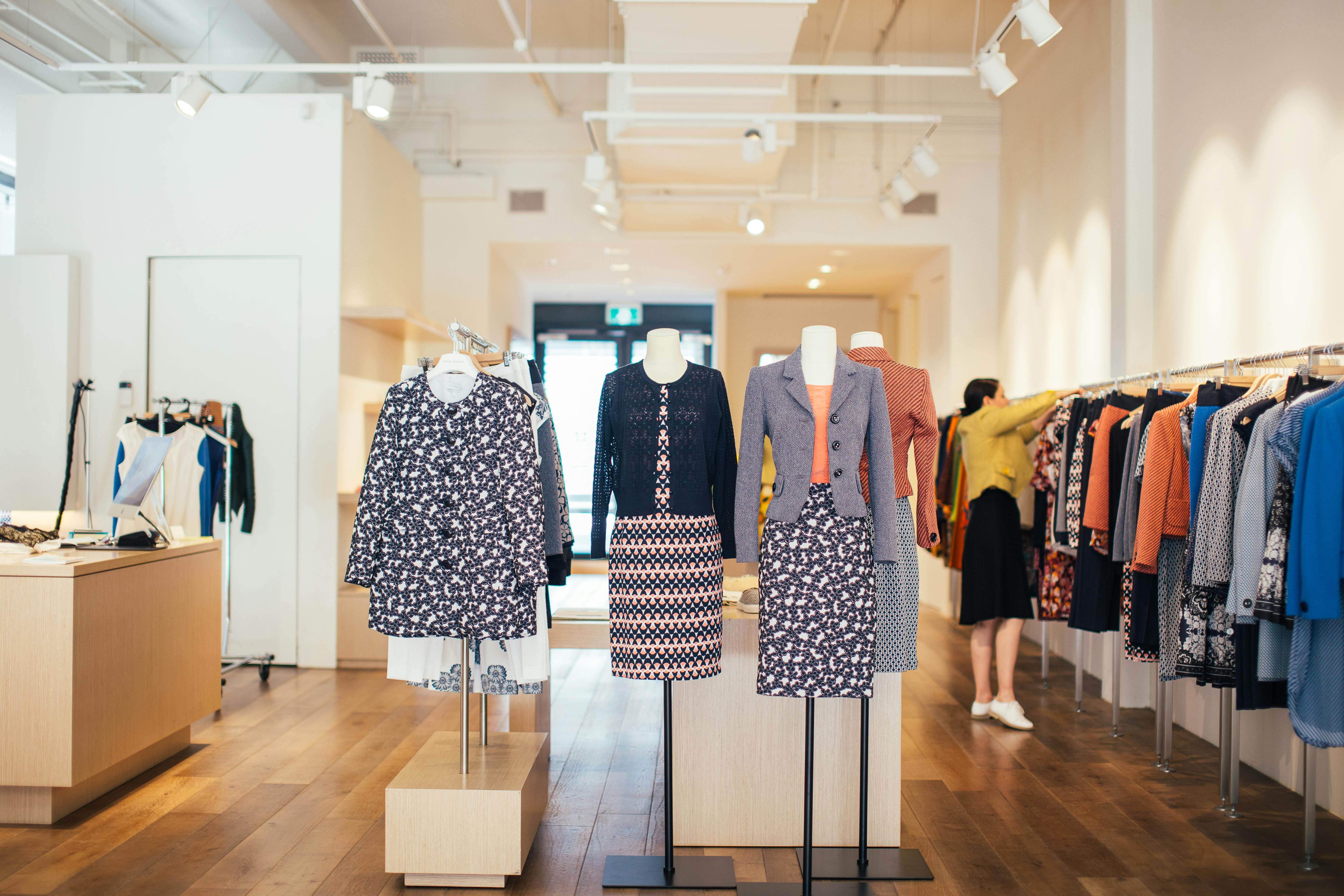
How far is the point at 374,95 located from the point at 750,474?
3.23 m

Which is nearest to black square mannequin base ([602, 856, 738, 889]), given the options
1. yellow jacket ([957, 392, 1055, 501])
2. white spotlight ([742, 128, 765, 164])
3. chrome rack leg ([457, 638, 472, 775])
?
chrome rack leg ([457, 638, 472, 775])

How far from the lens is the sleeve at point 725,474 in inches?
107

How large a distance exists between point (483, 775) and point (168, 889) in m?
0.97

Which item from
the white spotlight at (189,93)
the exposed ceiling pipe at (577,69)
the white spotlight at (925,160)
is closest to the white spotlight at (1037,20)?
the exposed ceiling pipe at (577,69)

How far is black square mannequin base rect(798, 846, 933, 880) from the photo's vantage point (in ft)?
9.07

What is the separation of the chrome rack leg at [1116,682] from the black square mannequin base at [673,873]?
232 cm

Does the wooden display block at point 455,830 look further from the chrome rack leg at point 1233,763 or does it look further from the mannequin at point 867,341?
the chrome rack leg at point 1233,763

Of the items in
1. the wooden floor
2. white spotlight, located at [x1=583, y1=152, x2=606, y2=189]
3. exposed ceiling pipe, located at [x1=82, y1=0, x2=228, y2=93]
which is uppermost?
exposed ceiling pipe, located at [x1=82, y1=0, x2=228, y2=93]

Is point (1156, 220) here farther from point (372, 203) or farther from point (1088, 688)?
point (372, 203)

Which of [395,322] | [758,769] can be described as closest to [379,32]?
[395,322]

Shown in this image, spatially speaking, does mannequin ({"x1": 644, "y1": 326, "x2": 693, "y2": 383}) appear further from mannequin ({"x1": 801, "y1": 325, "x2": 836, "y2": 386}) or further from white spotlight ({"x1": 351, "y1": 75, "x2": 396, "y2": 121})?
white spotlight ({"x1": 351, "y1": 75, "x2": 396, "y2": 121})

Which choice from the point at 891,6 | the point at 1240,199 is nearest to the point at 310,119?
the point at 891,6

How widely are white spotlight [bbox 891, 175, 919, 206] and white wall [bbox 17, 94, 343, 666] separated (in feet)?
12.5

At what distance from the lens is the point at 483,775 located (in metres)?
2.73
